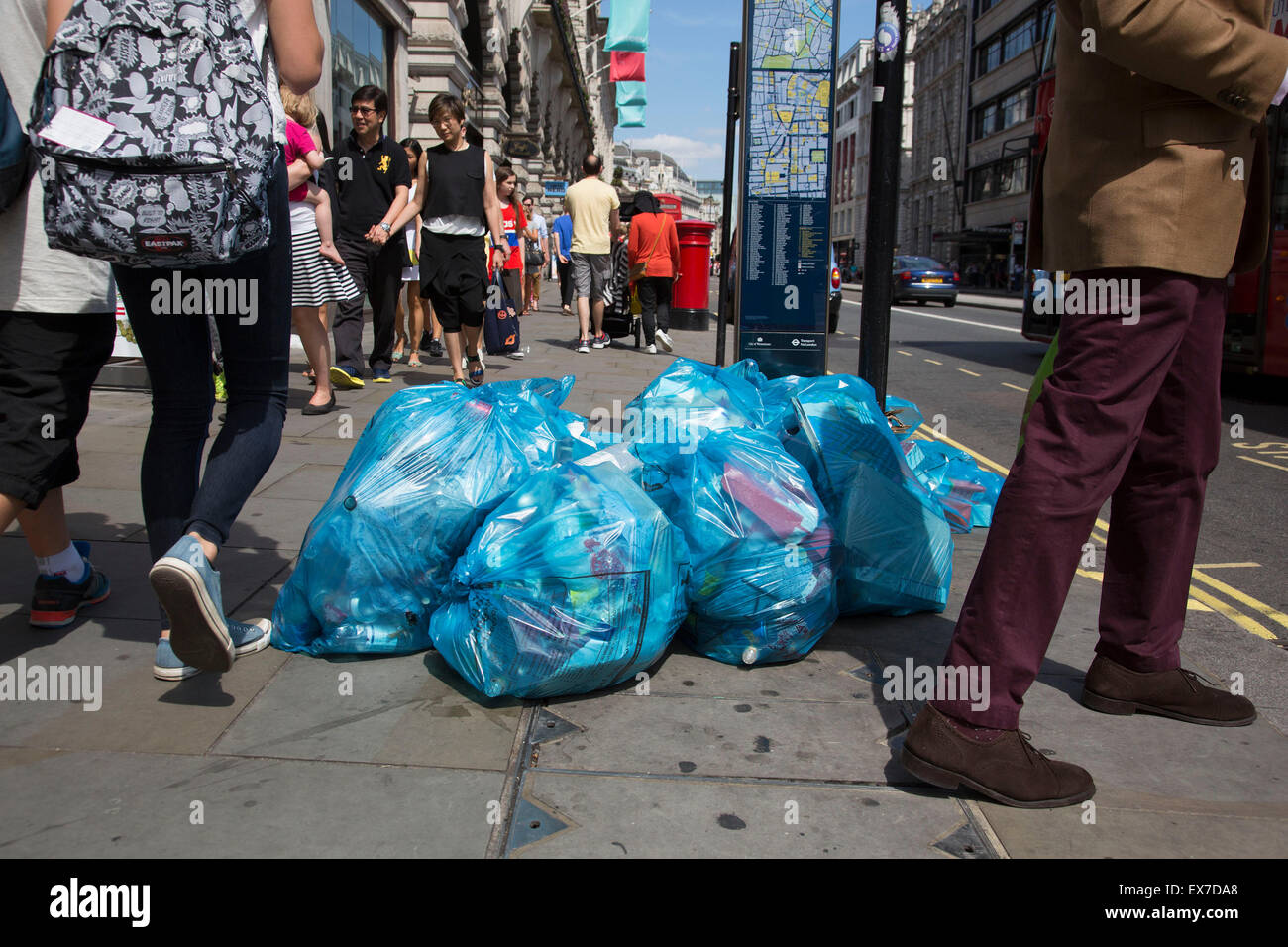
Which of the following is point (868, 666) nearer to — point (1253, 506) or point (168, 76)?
point (168, 76)

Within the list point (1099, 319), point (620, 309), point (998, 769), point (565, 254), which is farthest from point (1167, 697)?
point (565, 254)

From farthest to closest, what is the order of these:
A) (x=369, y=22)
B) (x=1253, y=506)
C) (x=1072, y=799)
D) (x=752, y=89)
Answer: (x=369, y=22)
(x=752, y=89)
(x=1253, y=506)
(x=1072, y=799)

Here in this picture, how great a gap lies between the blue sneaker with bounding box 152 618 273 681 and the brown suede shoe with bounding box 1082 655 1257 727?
2.10m

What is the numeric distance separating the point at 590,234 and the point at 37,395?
27.8ft

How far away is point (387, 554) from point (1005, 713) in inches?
59.7

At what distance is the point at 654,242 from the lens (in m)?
11.0

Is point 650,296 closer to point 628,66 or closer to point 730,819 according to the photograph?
point 730,819

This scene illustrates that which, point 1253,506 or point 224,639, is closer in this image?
point 224,639

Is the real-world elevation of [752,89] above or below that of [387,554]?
above

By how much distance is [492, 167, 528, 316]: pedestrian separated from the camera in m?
10.5

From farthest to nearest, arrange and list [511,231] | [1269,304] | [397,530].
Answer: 1. [511,231]
2. [1269,304]
3. [397,530]

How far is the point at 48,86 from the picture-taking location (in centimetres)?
207

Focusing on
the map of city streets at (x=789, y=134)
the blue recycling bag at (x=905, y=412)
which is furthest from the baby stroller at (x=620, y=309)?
the blue recycling bag at (x=905, y=412)
